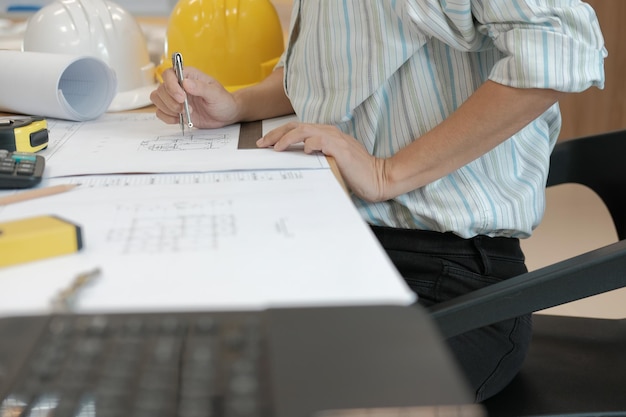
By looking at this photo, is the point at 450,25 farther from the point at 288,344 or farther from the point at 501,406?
the point at 288,344

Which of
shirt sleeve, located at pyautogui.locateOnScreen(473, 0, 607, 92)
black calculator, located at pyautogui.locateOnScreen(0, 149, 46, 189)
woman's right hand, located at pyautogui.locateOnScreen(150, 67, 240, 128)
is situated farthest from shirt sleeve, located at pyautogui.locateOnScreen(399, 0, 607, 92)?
black calculator, located at pyautogui.locateOnScreen(0, 149, 46, 189)

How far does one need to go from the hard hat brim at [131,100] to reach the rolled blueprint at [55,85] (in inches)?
3.3

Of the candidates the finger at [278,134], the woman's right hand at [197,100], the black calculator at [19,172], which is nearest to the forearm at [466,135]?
the finger at [278,134]

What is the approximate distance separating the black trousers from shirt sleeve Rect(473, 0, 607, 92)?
0.24 metres

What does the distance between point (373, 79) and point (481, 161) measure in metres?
0.17

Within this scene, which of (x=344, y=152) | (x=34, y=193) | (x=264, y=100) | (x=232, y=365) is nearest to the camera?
(x=232, y=365)

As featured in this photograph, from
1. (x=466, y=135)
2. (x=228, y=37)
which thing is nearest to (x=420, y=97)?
(x=466, y=135)

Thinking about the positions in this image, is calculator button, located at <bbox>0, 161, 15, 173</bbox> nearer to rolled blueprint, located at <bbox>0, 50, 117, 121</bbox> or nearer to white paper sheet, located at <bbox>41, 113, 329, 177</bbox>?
white paper sheet, located at <bbox>41, 113, 329, 177</bbox>

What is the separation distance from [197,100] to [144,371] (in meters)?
0.72

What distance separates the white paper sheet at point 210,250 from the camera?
52 cm

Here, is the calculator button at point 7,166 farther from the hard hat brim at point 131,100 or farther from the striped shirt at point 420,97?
the hard hat brim at point 131,100

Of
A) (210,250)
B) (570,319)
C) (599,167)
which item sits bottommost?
(570,319)

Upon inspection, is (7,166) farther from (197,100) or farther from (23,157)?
(197,100)

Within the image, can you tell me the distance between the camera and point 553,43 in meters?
0.84
